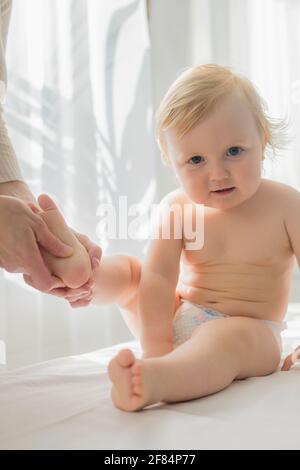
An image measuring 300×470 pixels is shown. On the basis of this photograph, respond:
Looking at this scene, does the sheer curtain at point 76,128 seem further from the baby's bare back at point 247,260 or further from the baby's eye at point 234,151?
the baby's eye at point 234,151

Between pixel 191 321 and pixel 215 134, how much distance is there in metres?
0.39

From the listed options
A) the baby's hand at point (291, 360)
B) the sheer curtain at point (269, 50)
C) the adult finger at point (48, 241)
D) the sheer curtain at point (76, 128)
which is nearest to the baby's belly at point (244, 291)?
the baby's hand at point (291, 360)

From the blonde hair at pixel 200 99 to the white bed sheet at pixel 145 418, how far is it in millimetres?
531

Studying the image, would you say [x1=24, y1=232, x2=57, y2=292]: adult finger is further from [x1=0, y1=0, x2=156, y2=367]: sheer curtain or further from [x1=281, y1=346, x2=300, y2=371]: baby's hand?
[x1=0, y1=0, x2=156, y2=367]: sheer curtain

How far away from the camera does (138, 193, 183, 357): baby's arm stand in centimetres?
125

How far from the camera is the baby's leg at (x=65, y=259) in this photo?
1102mm

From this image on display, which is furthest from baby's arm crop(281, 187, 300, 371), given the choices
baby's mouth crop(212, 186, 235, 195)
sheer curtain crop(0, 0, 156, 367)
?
sheer curtain crop(0, 0, 156, 367)

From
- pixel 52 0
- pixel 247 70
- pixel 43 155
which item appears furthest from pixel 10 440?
pixel 247 70

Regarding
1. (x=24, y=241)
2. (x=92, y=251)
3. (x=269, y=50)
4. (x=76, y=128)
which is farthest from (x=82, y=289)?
(x=269, y=50)

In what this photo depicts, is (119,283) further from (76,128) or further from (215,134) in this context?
(76,128)

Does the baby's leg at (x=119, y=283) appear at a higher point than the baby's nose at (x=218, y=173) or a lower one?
lower

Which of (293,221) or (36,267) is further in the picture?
(293,221)

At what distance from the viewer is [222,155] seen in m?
1.26
